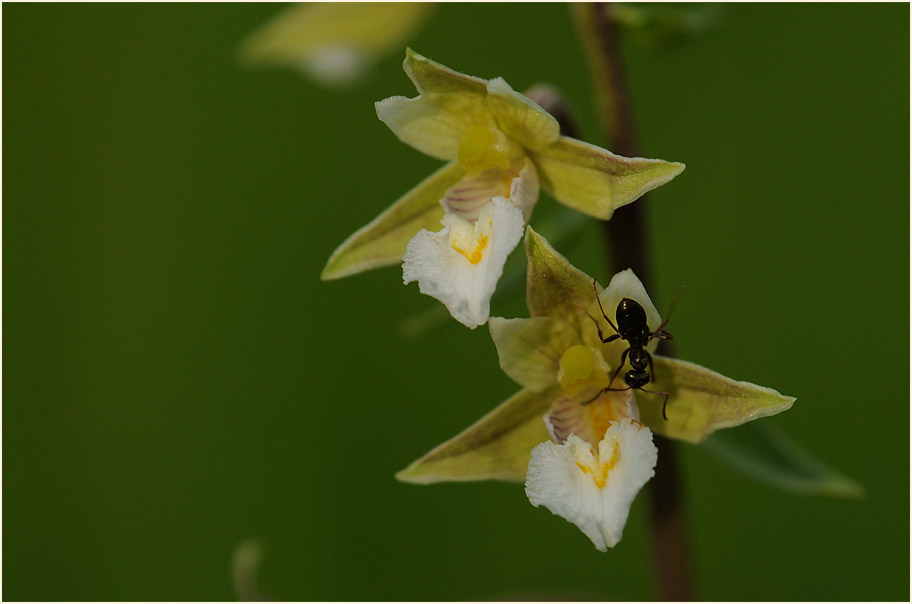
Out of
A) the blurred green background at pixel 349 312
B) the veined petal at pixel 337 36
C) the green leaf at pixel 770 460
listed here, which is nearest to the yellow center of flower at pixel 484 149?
the green leaf at pixel 770 460

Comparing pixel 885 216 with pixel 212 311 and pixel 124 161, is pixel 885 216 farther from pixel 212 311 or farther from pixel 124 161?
pixel 124 161

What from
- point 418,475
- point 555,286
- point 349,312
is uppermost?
point 349,312

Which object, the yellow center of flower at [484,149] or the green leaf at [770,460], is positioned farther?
the green leaf at [770,460]

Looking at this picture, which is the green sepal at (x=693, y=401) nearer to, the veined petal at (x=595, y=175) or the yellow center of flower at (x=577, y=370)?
the yellow center of flower at (x=577, y=370)

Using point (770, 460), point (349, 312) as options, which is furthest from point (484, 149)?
point (349, 312)

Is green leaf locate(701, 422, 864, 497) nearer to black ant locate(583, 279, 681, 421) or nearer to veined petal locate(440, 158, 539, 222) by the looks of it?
black ant locate(583, 279, 681, 421)

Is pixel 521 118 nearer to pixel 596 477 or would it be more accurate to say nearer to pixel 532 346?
pixel 532 346

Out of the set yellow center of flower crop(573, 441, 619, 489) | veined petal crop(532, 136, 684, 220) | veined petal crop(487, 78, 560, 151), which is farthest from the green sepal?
veined petal crop(487, 78, 560, 151)
